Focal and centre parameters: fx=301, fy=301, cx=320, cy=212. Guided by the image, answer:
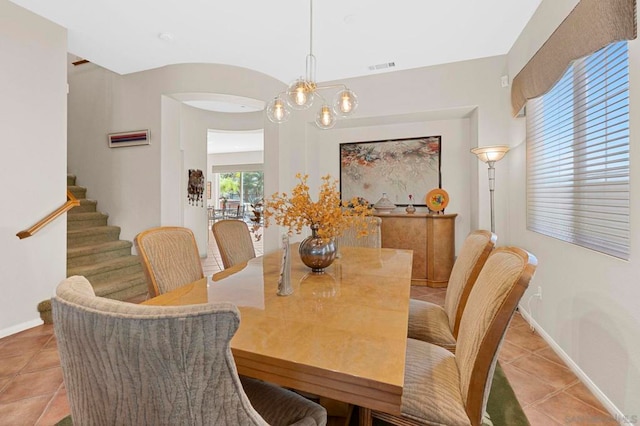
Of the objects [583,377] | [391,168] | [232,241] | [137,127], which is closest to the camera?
[583,377]

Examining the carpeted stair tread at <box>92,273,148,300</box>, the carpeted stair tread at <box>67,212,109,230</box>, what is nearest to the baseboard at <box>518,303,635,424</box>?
the carpeted stair tread at <box>92,273,148,300</box>

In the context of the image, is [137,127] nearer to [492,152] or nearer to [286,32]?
[286,32]

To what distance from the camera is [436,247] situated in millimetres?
3930

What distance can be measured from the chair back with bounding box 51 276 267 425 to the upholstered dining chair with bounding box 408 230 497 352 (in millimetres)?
1235

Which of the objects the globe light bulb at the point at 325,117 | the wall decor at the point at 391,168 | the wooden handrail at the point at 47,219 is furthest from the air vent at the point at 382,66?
the wooden handrail at the point at 47,219

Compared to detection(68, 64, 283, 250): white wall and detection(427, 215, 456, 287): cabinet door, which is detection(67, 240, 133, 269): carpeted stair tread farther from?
detection(427, 215, 456, 287): cabinet door

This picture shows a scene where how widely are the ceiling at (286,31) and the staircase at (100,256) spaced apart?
2016 millimetres

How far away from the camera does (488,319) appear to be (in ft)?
3.01

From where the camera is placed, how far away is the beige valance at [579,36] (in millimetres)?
1487

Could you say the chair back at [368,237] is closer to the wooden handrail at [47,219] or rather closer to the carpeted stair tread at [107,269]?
the carpeted stair tread at [107,269]

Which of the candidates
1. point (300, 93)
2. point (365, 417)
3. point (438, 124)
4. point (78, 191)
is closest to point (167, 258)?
point (365, 417)

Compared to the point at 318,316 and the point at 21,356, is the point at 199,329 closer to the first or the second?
the point at 318,316

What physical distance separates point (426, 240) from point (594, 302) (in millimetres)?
2163

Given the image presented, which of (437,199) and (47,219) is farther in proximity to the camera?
(437,199)
